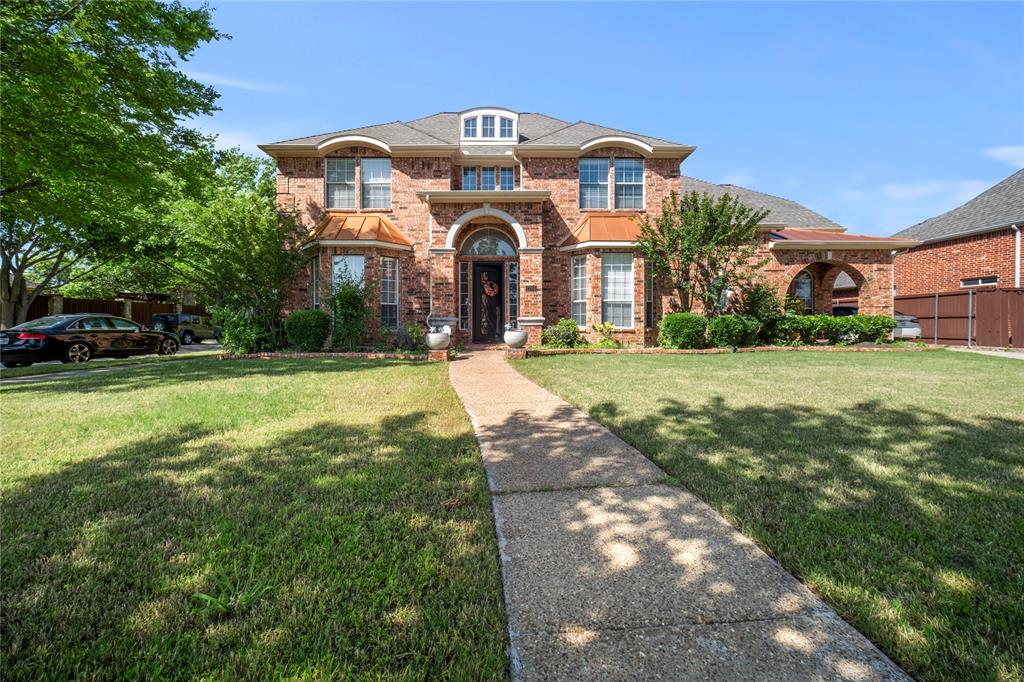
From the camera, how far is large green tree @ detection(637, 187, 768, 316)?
13.8m

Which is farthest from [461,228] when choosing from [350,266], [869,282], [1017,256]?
[1017,256]

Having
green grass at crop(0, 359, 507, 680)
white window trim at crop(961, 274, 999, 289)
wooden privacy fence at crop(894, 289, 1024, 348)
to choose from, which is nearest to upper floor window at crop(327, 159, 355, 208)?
green grass at crop(0, 359, 507, 680)

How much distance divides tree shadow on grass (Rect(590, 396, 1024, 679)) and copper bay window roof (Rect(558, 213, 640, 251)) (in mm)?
9747

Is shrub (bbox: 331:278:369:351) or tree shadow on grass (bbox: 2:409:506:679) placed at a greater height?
shrub (bbox: 331:278:369:351)

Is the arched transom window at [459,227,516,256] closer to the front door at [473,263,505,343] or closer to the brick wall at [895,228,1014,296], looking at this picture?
the front door at [473,263,505,343]

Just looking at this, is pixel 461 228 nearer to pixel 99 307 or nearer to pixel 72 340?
pixel 72 340

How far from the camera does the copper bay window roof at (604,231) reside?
14.3 m

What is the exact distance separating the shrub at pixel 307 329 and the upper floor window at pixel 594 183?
939 centimetres

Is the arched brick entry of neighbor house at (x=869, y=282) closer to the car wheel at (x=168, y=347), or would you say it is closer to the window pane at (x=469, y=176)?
the window pane at (x=469, y=176)

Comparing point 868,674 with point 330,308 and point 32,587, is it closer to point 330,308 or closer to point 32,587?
point 32,587

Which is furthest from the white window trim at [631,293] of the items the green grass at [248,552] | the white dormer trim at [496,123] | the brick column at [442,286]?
the green grass at [248,552]

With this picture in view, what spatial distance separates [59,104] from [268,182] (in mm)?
19999

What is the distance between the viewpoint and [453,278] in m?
14.5

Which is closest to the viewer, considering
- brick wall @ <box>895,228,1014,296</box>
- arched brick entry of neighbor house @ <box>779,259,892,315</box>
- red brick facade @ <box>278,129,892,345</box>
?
red brick facade @ <box>278,129,892,345</box>
